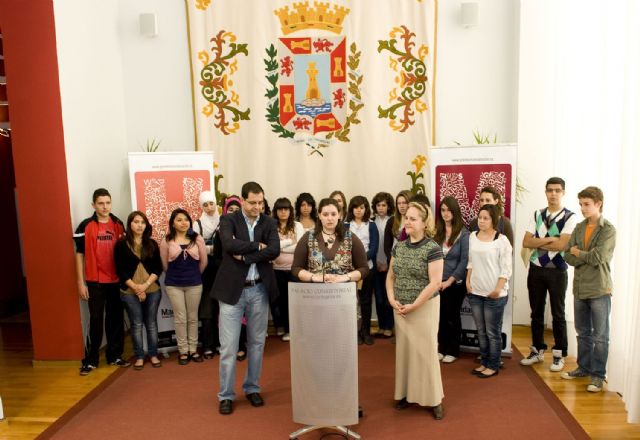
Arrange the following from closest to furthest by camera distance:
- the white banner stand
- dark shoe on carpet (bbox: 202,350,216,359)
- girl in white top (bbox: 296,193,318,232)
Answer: the white banner stand
dark shoe on carpet (bbox: 202,350,216,359)
girl in white top (bbox: 296,193,318,232)

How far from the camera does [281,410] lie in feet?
12.8

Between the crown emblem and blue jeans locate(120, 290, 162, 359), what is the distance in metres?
3.28

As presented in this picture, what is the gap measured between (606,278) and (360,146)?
117 inches

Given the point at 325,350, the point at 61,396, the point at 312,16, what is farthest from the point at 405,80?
the point at 61,396

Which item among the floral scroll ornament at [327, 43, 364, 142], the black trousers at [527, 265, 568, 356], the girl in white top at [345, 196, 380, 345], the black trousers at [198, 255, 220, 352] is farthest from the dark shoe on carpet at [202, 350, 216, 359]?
the black trousers at [527, 265, 568, 356]

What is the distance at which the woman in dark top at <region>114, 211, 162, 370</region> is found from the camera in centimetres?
471

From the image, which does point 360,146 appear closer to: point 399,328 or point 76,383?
point 399,328

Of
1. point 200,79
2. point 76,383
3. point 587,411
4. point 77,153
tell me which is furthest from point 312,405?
point 200,79

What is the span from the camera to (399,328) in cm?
373

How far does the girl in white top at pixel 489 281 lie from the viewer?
4.33 metres

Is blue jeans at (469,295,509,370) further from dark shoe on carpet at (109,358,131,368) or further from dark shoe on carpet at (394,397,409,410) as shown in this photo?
dark shoe on carpet at (109,358,131,368)

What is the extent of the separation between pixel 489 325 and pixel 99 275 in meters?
3.44

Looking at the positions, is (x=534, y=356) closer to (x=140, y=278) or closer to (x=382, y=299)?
(x=382, y=299)

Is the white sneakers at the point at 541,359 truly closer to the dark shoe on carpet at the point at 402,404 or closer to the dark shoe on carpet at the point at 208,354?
the dark shoe on carpet at the point at 402,404
